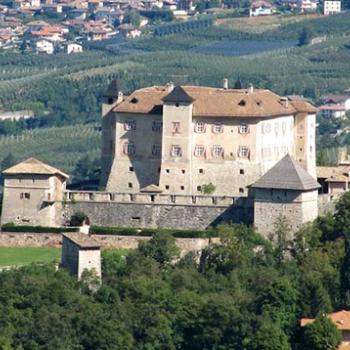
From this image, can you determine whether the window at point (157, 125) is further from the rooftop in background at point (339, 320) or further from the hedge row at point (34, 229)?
the rooftop in background at point (339, 320)

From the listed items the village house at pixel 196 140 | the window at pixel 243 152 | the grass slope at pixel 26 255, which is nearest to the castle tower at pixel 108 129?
the village house at pixel 196 140

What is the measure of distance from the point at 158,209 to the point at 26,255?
380cm

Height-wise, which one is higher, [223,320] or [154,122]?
[154,122]

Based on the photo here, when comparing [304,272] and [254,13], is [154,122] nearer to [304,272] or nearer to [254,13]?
[304,272]

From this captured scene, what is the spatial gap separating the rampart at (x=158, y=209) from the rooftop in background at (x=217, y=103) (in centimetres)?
272

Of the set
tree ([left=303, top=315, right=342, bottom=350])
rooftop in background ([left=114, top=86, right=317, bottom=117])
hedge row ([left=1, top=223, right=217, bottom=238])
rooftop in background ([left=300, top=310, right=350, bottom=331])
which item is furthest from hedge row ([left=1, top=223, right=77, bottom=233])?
tree ([left=303, top=315, right=342, bottom=350])

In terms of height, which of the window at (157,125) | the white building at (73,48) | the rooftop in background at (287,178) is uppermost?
the white building at (73,48)

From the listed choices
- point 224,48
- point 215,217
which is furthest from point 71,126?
point 215,217

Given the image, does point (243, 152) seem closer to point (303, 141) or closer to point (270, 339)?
point (303, 141)

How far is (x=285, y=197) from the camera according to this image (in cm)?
7738

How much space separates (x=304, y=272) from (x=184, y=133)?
7244mm

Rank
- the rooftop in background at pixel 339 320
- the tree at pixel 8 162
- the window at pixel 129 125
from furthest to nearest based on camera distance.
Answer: the tree at pixel 8 162 → the window at pixel 129 125 → the rooftop in background at pixel 339 320

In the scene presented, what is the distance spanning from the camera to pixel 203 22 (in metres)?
182

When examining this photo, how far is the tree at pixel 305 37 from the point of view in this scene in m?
167
